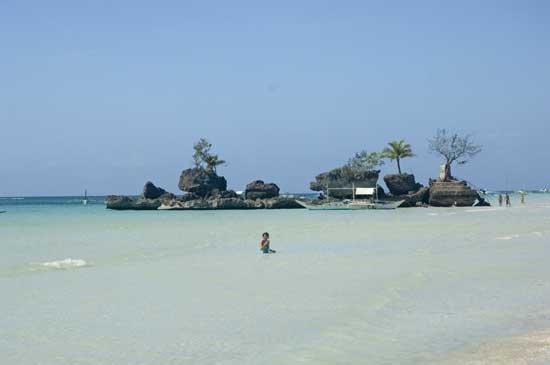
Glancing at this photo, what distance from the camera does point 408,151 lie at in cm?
8188

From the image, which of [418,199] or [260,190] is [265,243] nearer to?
[418,199]

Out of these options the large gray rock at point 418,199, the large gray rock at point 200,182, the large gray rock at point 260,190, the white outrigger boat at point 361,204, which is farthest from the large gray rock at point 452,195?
the large gray rock at point 200,182

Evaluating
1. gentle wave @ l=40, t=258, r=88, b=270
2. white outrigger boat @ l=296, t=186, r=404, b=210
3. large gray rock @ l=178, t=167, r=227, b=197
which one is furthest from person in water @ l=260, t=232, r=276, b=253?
large gray rock @ l=178, t=167, r=227, b=197

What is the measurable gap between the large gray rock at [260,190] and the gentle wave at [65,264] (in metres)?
61.9

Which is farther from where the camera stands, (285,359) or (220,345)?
(220,345)

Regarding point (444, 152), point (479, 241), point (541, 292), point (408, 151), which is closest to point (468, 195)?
point (444, 152)

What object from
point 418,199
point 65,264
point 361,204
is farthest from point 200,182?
point 65,264

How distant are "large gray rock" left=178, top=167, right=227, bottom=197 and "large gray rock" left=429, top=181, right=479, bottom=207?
1109 inches

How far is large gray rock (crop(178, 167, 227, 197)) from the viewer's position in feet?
270

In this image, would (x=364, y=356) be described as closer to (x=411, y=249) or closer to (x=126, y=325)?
(x=126, y=325)

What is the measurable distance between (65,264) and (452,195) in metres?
54.9

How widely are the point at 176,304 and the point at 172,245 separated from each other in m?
13.9

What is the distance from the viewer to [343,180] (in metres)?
77.1

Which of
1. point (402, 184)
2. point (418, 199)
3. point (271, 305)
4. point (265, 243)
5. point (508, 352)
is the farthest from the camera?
point (402, 184)
